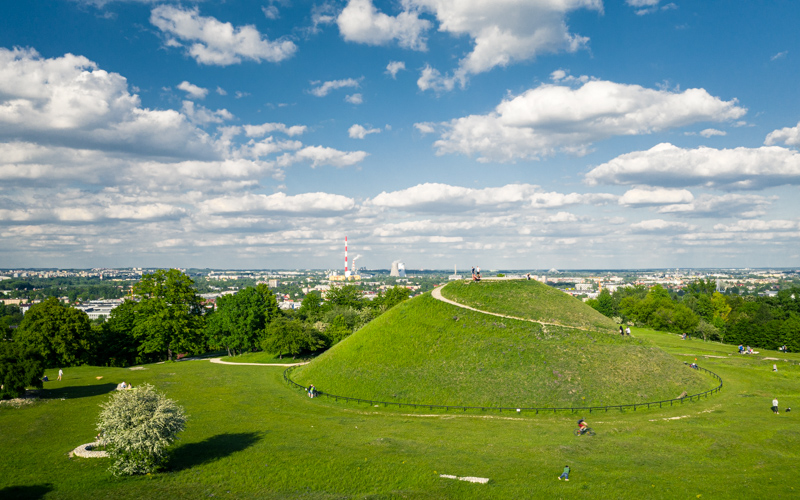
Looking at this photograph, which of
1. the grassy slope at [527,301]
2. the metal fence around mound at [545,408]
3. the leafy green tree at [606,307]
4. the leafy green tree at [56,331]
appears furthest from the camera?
the leafy green tree at [606,307]

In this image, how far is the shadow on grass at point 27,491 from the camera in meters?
22.5

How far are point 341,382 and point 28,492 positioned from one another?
3294 centimetres

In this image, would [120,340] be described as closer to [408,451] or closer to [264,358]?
[264,358]

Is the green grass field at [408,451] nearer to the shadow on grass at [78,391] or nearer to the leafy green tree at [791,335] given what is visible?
the shadow on grass at [78,391]

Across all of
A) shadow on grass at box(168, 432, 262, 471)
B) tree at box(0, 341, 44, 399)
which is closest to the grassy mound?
shadow on grass at box(168, 432, 262, 471)

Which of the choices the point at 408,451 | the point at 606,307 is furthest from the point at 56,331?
the point at 606,307

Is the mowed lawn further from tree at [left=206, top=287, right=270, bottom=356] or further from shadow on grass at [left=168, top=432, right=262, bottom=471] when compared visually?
tree at [left=206, top=287, right=270, bottom=356]

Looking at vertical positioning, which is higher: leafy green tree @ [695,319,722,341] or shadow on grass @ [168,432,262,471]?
shadow on grass @ [168,432,262,471]

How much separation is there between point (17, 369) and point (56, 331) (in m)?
30.3

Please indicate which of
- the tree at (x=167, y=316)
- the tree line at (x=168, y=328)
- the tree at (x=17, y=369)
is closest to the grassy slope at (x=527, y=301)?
the tree line at (x=168, y=328)

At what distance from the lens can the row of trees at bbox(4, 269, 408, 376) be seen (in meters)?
66.3

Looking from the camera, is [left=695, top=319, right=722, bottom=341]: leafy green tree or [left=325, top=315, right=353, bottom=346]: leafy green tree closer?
[left=325, top=315, right=353, bottom=346]: leafy green tree

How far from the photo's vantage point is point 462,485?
80.4 feet

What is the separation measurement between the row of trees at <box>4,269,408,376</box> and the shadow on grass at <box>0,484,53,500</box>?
50.6m
